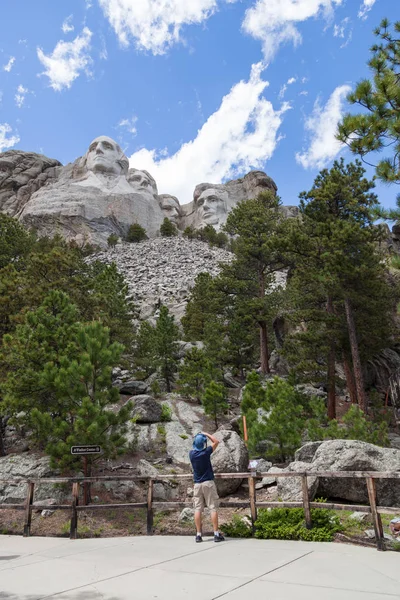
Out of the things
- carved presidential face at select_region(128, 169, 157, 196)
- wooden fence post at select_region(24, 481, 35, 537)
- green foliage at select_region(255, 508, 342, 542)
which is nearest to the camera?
green foliage at select_region(255, 508, 342, 542)

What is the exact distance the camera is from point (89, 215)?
270 feet

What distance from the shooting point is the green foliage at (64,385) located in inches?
443

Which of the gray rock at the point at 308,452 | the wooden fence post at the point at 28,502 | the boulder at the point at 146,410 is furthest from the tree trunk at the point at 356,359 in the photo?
the wooden fence post at the point at 28,502

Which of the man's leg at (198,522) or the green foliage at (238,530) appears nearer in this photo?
the man's leg at (198,522)

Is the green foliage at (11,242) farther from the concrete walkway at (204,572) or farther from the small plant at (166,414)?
the concrete walkway at (204,572)

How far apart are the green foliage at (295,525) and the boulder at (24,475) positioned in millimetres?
6993

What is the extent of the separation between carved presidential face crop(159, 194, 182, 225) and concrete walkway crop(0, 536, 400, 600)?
9938 centimetres

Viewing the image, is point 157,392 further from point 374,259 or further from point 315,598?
point 315,598

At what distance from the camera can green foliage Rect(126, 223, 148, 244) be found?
283 feet

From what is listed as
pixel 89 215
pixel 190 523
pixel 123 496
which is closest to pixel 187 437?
pixel 123 496

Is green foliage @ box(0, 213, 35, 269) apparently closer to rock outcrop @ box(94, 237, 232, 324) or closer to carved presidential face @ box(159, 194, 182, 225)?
rock outcrop @ box(94, 237, 232, 324)

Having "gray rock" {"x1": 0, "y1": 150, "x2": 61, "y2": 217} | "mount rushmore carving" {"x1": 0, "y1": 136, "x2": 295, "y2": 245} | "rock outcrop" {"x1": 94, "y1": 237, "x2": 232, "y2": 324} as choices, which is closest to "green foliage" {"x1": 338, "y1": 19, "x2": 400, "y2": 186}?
"rock outcrop" {"x1": 94, "y1": 237, "x2": 232, "y2": 324}

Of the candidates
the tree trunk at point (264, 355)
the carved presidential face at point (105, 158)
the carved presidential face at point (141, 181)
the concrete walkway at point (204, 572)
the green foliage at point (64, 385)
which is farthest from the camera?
the carved presidential face at point (141, 181)

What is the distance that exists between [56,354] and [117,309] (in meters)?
13.6
